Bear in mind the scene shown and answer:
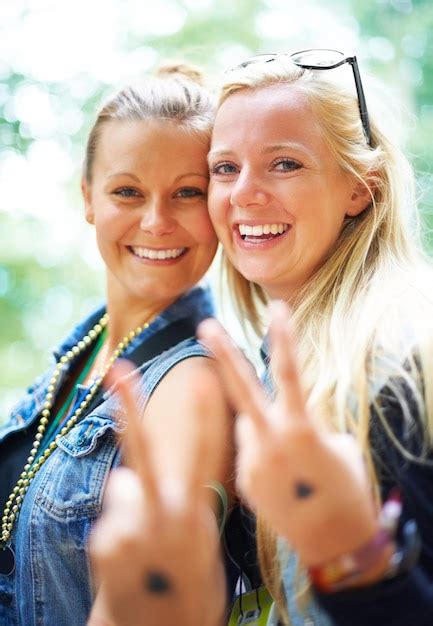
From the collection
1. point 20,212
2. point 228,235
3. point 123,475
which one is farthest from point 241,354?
point 20,212

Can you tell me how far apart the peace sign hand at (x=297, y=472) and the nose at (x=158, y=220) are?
28.2 inches

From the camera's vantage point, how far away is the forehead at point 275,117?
4.46 ft

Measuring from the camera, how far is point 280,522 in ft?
2.65

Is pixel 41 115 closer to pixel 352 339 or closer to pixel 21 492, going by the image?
pixel 21 492

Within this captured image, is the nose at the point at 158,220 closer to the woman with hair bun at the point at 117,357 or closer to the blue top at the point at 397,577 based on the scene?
the woman with hair bun at the point at 117,357

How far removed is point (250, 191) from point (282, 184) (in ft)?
0.19

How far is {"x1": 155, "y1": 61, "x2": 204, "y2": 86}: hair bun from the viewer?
1.64 m

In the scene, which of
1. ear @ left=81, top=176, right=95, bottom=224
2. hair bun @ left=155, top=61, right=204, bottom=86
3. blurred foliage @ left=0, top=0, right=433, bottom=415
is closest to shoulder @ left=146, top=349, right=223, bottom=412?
ear @ left=81, top=176, right=95, bottom=224

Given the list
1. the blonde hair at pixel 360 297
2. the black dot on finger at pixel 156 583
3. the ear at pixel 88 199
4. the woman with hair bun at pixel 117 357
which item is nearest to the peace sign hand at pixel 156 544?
the black dot on finger at pixel 156 583

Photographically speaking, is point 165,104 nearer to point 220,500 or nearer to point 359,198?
point 359,198

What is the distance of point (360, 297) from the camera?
124cm

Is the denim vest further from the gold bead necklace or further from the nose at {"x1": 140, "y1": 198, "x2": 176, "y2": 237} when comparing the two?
the nose at {"x1": 140, "y1": 198, "x2": 176, "y2": 237}

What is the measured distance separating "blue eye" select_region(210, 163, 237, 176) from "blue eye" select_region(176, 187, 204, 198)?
8 cm

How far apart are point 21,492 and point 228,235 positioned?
62 cm
